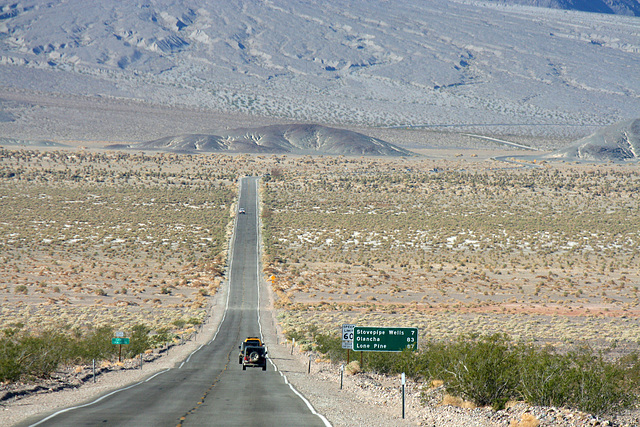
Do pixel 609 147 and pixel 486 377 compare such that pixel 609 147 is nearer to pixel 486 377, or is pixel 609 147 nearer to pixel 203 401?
pixel 486 377

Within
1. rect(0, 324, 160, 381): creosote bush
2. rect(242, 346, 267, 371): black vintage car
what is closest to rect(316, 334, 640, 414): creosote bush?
rect(242, 346, 267, 371): black vintage car

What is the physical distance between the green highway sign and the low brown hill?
128 meters

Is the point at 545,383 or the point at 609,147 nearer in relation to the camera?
the point at 545,383

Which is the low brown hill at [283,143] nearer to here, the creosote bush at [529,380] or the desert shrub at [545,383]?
the creosote bush at [529,380]

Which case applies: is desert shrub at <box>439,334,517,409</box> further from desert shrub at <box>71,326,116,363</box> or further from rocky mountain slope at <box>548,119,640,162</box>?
rocky mountain slope at <box>548,119,640,162</box>

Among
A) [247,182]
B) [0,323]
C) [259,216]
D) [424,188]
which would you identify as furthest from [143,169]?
[0,323]

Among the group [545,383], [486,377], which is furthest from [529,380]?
[486,377]

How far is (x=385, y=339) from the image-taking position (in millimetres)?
18719

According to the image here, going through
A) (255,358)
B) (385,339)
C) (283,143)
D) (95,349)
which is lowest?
(255,358)

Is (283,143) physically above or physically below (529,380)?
above

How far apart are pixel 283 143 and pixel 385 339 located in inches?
5483

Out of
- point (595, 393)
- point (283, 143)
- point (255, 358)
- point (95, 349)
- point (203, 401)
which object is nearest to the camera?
point (595, 393)

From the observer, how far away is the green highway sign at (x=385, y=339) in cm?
1869

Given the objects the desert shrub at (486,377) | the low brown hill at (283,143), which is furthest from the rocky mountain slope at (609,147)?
the desert shrub at (486,377)
